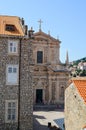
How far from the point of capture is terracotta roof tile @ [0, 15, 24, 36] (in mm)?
23773

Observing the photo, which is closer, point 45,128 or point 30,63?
point 30,63

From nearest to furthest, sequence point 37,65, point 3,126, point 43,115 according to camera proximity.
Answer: point 3,126 → point 43,115 → point 37,65

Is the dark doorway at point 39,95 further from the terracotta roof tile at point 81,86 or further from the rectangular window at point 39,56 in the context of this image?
the terracotta roof tile at point 81,86

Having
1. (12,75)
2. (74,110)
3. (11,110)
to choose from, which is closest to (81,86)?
(74,110)

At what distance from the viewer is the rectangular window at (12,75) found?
23.2 meters

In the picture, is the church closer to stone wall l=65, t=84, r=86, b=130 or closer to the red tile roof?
stone wall l=65, t=84, r=86, b=130

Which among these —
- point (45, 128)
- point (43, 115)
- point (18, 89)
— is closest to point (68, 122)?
point (18, 89)

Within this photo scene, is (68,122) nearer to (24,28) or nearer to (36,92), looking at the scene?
(24,28)

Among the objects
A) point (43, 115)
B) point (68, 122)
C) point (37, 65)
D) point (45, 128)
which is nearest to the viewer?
point (68, 122)

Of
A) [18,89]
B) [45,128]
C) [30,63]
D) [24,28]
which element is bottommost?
[45,128]

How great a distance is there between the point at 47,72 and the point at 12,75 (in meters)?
20.3

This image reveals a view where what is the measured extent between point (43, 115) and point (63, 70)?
446 inches

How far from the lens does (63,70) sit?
44188mm

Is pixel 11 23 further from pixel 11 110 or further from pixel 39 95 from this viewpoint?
pixel 39 95
